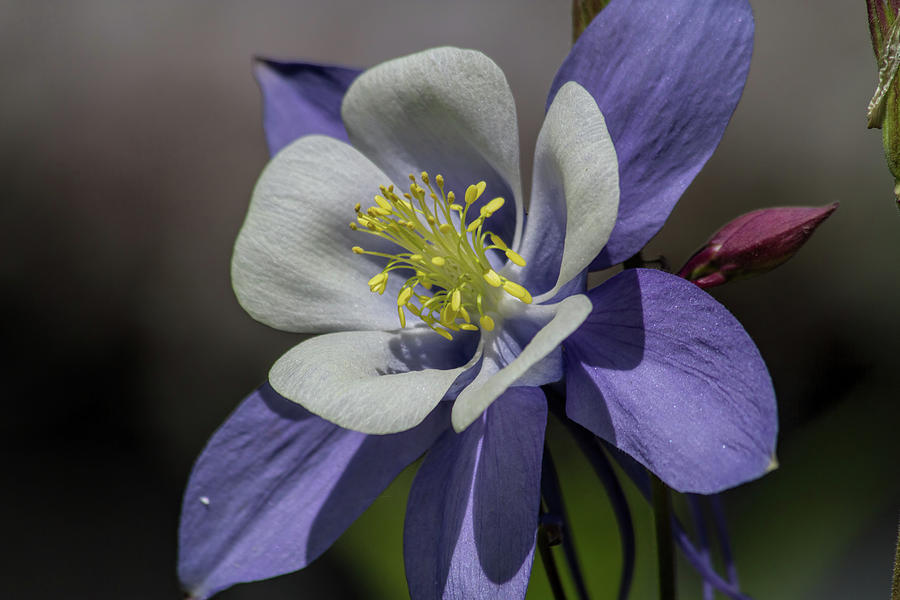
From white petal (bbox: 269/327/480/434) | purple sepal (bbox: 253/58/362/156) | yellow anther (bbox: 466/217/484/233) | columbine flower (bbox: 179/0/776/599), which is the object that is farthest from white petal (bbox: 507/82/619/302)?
purple sepal (bbox: 253/58/362/156)

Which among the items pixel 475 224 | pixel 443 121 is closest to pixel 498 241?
pixel 475 224

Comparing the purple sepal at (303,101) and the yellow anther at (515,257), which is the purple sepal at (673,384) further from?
the purple sepal at (303,101)

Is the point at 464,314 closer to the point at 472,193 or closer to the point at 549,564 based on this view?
the point at 472,193

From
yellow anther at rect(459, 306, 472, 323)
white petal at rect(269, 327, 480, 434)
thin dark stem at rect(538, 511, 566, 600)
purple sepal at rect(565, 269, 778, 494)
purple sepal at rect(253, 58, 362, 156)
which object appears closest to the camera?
purple sepal at rect(565, 269, 778, 494)

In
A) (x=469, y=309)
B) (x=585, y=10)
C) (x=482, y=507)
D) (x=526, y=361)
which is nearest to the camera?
(x=526, y=361)

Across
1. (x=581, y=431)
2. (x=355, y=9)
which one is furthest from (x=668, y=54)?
(x=355, y=9)

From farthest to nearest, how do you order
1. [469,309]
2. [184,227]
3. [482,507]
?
[184,227], [469,309], [482,507]

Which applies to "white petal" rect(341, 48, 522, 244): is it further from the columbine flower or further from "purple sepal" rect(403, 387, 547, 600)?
"purple sepal" rect(403, 387, 547, 600)
